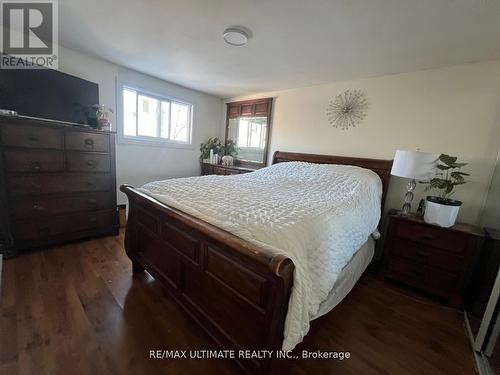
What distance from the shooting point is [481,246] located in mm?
1756

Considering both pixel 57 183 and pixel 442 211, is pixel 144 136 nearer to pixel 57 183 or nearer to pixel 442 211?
pixel 57 183

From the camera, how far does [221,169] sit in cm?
404

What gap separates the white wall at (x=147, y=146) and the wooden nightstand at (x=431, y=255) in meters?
3.51

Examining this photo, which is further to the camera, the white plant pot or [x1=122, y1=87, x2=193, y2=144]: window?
[x1=122, y1=87, x2=193, y2=144]: window

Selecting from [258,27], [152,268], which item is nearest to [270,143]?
[258,27]

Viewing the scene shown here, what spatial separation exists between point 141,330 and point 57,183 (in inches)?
73.4

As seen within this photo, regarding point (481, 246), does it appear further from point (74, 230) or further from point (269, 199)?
point (74, 230)

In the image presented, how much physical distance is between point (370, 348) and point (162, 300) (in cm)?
153

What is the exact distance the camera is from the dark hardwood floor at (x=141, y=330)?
1164 millimetres

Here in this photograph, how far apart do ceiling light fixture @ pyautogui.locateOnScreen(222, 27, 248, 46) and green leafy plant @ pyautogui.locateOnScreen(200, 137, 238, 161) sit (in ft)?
7.61

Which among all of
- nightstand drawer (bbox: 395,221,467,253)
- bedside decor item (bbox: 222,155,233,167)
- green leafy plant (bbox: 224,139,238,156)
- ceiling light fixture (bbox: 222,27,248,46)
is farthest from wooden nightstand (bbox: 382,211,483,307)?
green leafy plant (bbox: 224,139,238,156)

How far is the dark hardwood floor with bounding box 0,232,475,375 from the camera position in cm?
116

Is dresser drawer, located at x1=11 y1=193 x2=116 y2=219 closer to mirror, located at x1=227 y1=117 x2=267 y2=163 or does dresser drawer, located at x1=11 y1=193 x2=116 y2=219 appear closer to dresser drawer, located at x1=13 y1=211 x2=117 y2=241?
dresser drawer, located at x1=13 y1=211 x2=117 y2=241

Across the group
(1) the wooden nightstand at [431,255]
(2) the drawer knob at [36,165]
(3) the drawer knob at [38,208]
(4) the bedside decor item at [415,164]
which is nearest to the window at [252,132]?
(4) the bedside decor item at [415,164]
